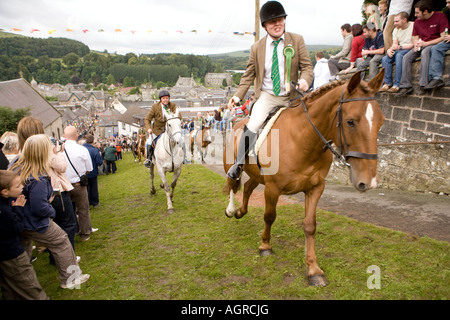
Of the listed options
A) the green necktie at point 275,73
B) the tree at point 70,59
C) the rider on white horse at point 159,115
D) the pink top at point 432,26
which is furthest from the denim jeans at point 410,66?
the tree at point 70,59

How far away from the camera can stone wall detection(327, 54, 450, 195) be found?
6.50 meters

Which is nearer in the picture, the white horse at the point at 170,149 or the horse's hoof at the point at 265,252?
the horse's hoof at the point at 265,252

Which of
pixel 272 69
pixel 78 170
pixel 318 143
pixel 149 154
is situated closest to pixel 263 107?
pixel 272 69

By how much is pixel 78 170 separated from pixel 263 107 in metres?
4.25

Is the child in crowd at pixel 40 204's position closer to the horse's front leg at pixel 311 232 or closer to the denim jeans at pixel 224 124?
the horse's front leg at pixel 311 232

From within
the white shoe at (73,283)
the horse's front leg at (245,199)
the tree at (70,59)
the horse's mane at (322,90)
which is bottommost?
the white shoe at (73,283)

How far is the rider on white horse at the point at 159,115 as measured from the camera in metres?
8.25

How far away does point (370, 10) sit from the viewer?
1058 cm

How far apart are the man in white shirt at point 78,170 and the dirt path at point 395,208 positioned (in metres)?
4.23

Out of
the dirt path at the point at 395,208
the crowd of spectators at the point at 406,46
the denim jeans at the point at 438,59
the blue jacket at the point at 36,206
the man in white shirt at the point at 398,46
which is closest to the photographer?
the blue jacket at the point at 36,206

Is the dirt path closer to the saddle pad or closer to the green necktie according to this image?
the saddle pad

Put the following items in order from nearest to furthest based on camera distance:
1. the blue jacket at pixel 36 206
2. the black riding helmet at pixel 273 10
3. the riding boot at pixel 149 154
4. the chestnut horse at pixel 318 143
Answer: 1. the chestnut horse at pixel 318 143
2. the blue jacket at pixel 36 206
3. the black riding helmet at pixel 273 10
4. the riding boot at pixel 149 154

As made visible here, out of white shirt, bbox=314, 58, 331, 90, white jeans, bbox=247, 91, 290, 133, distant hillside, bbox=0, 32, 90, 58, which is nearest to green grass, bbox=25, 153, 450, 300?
white jeans, bbox=247, 91, 290, 133
